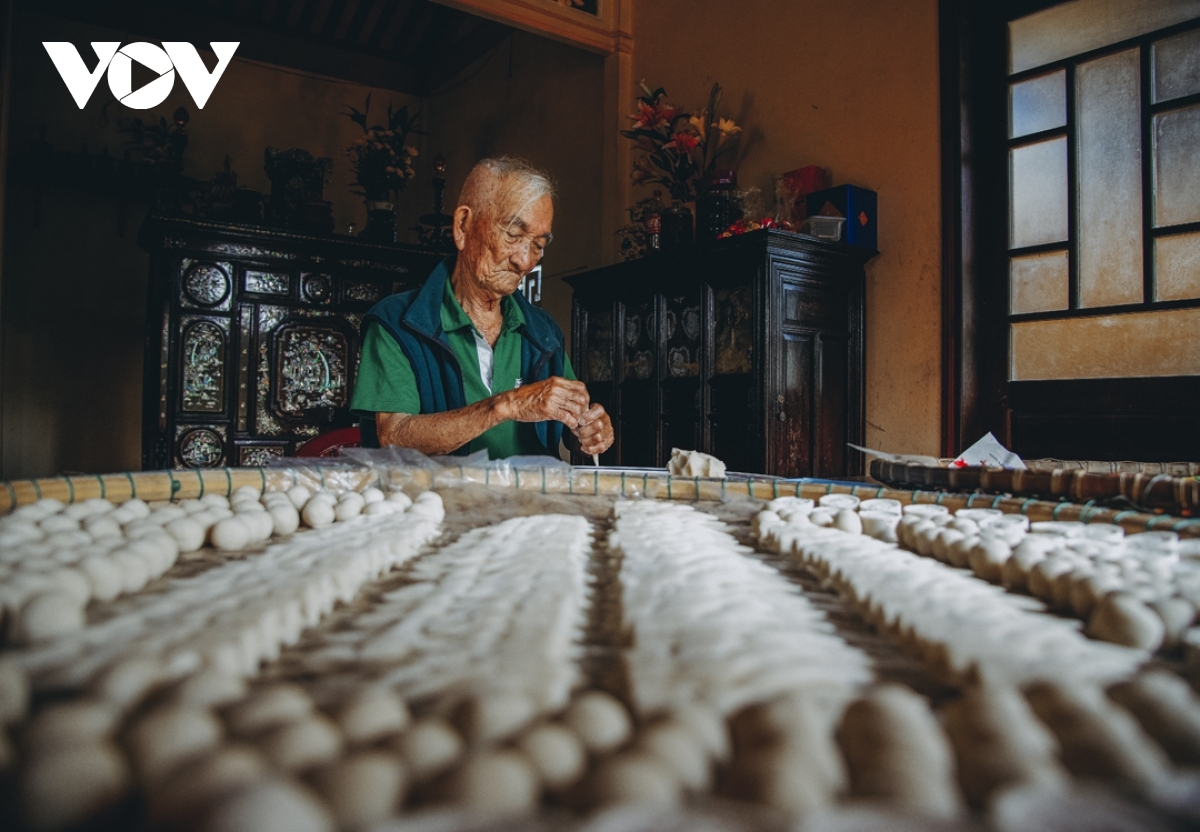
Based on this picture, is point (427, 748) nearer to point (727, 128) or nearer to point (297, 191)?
point (727, 128)

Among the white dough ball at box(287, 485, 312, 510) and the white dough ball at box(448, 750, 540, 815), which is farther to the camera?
the white dough ball at box(287, 485, 312, 510)

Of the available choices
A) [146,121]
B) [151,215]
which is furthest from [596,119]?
[146,121]

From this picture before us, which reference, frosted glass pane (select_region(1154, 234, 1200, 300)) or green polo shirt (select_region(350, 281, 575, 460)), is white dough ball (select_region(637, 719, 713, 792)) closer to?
green polo shirt (select_region(350, 281, 575, 460))

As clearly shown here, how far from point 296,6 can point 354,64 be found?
73cm

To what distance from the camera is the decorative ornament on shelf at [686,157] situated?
11.6 feet

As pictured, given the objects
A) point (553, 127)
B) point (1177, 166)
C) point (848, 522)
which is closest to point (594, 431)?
point (848, 522)

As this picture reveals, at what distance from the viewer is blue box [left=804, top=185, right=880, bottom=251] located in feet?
10.5

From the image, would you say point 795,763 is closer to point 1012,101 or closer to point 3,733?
point 3,733

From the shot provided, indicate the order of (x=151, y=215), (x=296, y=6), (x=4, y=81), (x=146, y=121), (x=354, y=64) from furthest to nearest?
(x=354, y=64)
(x=296, y=6)
(x=146, y=121)
(x=151, y=215)
(x=4, y=81)

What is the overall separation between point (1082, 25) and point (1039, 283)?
0.94 metres

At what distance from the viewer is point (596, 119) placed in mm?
5125

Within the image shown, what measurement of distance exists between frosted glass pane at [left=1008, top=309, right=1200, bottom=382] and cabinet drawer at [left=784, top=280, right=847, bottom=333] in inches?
27.4

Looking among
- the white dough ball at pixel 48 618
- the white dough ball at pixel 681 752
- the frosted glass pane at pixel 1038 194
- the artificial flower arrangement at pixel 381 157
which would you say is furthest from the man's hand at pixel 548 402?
the artificial flower arrangement at pixel 381 157

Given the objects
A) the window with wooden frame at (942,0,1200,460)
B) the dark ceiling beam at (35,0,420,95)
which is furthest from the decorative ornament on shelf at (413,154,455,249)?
the window with wooden frame at (942,0,1200,460)
